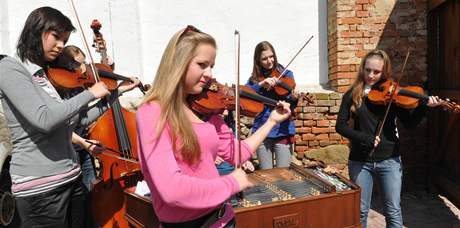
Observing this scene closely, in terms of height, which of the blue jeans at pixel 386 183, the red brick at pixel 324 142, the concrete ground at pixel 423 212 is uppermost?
the red brick at pixel 324 142

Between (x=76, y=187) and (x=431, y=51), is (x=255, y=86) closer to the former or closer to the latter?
(x=76, y=187)

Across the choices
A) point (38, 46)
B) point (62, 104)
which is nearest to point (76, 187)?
point (62, 104)

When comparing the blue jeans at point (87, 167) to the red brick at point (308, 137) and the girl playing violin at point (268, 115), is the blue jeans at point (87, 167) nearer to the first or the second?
the girl playing violin at point (268, 115)

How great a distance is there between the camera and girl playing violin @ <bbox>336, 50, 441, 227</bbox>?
9.27 feet

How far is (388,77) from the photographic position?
299 cm

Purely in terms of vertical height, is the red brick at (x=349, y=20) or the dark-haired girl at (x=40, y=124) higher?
the red brick at (x=349, y=20)

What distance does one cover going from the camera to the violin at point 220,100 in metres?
1.62

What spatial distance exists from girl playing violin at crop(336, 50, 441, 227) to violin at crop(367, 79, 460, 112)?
6 centimetres

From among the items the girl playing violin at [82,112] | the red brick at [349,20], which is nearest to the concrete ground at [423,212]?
the red brick at [349,20]

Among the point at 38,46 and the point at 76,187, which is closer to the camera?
the point at 38,46

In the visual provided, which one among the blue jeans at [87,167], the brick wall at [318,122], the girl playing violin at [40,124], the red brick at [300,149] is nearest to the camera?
the girl playing violin at [40,124]

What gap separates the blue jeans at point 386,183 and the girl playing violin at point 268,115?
850mm

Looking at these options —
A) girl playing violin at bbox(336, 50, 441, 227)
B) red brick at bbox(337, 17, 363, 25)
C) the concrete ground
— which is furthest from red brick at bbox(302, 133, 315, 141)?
girl playing violin at bbox(336, 50, 441, 227)

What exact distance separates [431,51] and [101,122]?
3659 millimetres
